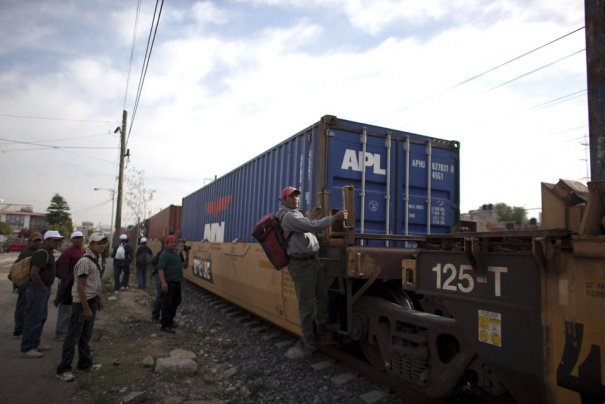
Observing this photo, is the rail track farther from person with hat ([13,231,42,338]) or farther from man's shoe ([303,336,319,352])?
person with hat ([13,231,42,338])

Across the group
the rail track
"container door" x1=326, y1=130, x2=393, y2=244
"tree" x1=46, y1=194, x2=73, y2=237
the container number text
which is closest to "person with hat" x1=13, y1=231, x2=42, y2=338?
the rail track

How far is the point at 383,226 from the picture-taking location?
19.6 feet

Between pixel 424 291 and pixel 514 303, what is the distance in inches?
33.4

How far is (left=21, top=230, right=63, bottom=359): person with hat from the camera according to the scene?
5.87 m

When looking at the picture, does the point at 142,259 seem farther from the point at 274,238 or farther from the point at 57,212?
the point at 57,212

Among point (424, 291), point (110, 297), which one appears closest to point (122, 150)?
point (110, 297)

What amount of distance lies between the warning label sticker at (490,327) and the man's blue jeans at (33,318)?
5693mm

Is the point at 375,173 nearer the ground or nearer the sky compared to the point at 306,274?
nearer the sky

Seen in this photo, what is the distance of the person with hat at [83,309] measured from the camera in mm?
5043

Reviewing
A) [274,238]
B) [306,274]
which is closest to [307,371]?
[306,274]

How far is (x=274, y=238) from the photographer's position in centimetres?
523

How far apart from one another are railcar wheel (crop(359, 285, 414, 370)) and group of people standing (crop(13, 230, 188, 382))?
10.8 feet

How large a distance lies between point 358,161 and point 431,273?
2712mm

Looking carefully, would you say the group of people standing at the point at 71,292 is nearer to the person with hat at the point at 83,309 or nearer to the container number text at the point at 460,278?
the person with hat at the point at 83,309
